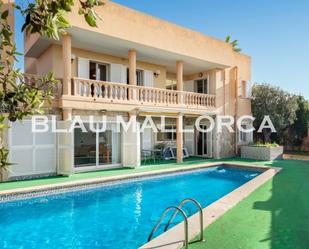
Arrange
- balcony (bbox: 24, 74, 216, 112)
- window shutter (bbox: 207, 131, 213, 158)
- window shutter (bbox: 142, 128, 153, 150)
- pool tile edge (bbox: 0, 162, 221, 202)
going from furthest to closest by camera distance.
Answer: window shutter (bbox: 207, 131, 213, 158), window shutter (bbox: 142, 128, 153, 150), balcony (bbox: 24, 74, 216, 112), pool tile edge (bbox: 0, 162, 221, 202)

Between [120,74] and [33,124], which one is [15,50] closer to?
[33,124]

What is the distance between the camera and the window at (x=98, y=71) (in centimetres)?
2009

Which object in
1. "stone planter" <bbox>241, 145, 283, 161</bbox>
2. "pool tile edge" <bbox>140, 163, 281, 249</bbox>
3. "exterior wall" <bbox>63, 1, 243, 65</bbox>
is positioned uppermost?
"exterior wall" <bbox>63, 1, 243, 65</bbox>

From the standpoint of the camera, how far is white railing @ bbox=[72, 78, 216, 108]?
56.4ft

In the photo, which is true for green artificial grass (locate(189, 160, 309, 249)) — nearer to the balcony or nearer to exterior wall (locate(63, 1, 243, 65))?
the balcony

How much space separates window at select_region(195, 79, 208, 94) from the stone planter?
22.7 ft

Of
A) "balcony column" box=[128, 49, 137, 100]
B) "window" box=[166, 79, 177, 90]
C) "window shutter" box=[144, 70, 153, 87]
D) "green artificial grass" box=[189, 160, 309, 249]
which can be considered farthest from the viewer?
"window" box=[166, 79, 177, 90]

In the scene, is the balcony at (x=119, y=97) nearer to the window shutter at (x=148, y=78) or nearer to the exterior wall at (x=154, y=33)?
the window shutter at (x=148, y=78)

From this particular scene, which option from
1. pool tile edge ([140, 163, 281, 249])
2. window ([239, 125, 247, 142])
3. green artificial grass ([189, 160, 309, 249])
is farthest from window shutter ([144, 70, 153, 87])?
green artificial grass ([189, 160, 309, 249])

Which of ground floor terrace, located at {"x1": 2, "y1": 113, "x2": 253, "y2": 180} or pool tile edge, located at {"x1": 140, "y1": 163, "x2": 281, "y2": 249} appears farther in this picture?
ground floor terrace, located at {"x1": 2, "y1": 113, "x2": 253, "y2": 180}

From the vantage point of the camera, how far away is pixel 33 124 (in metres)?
15.8

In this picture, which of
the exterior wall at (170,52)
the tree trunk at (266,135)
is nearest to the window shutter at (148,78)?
the exterior wall at (170,52)

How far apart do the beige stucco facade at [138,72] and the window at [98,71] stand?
0.07 meters

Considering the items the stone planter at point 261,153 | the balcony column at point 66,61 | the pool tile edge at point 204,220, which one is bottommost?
the pool tile edge at point 204,220
